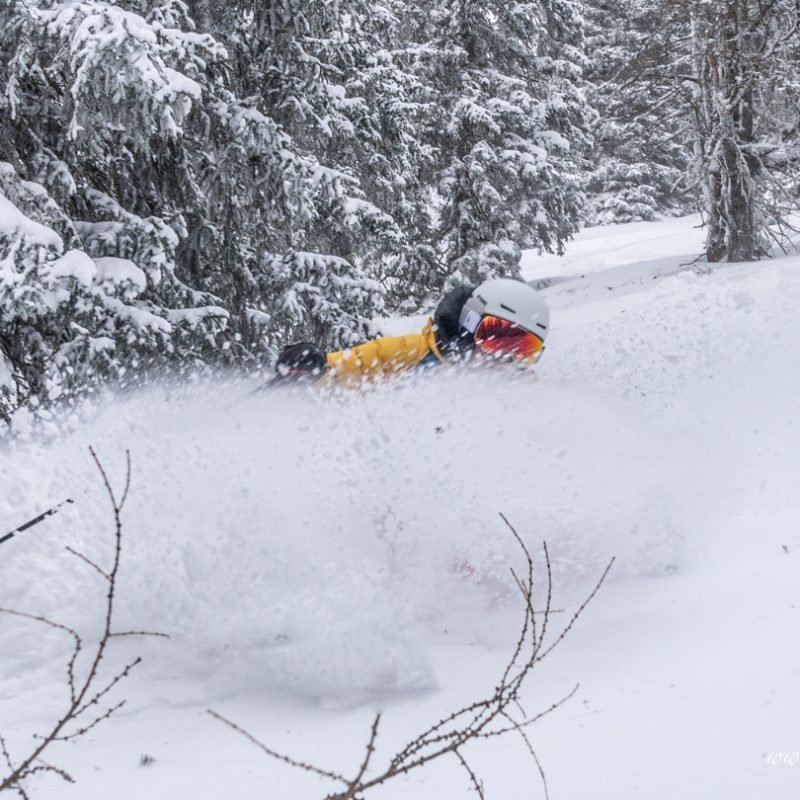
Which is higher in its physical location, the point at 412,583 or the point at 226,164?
the point at 226,164

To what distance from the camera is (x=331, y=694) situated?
366 centimetres

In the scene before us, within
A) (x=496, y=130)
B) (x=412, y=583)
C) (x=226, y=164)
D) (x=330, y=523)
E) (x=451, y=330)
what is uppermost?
(x=496, y=130)

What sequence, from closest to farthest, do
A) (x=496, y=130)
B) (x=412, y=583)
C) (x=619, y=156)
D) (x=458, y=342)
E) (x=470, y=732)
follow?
(x=470, y=732), (x=412, y=583), (x=458, y=342), (x=496, y=130), (x=619, y=156)

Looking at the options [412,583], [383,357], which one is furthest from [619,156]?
[412,583]

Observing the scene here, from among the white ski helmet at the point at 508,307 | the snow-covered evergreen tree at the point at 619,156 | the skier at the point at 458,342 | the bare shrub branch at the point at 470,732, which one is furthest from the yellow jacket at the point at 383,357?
the snow-covered evergreen tree at the point at 619,156

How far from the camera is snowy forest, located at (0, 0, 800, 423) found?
6233mm

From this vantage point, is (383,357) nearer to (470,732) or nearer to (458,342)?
(458,342)

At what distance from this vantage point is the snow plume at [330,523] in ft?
13.0

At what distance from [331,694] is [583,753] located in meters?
1.31

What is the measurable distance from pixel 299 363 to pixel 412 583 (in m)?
1.87

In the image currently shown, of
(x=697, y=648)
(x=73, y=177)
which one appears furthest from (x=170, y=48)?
(x=697, y=648)

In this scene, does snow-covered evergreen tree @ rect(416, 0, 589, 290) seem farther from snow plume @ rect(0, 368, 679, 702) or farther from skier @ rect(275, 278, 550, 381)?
snow plume @ rect(0, 368, 679, 702)

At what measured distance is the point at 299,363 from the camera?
5.71m

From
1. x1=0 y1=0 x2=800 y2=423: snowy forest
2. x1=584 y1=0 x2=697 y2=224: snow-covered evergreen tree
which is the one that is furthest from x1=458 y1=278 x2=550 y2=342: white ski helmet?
x1=584 y1=0 x2=697 y2=224: snow-covered evergreen tree
